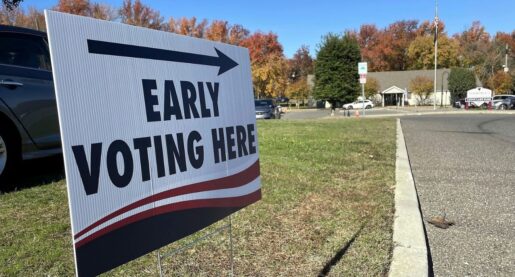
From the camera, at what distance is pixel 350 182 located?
19.5ft

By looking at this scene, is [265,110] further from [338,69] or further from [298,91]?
[298,91]

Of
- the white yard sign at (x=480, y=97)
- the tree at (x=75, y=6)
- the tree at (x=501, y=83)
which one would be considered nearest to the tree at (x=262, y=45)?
the tree at (x=75, y=6)

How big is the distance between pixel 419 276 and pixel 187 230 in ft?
5.90

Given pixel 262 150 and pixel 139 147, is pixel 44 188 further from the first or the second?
pixel 262 150

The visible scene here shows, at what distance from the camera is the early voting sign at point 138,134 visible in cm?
169

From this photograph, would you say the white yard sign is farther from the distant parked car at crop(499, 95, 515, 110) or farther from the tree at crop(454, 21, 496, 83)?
the tree at crop(454, 21, 496, 83)

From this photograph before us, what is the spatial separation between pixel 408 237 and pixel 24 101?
4.08 metres

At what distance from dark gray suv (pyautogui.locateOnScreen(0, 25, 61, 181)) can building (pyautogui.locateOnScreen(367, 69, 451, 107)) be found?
64.2 m

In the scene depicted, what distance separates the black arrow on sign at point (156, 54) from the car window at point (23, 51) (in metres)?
3.11

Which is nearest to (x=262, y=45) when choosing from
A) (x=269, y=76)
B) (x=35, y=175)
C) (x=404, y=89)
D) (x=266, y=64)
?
(x=266, y=64)

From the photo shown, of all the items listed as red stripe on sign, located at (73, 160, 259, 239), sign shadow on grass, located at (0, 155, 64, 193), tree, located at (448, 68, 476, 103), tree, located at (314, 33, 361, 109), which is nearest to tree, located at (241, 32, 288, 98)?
tree, located at (314, 33, 361, 109)

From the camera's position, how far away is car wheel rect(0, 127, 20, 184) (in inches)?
176

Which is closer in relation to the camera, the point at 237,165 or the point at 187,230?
the point at 187,230

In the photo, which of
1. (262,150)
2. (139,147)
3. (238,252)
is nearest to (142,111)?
(139,147)
